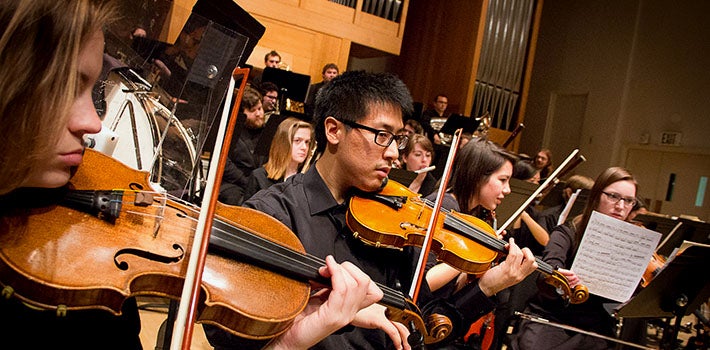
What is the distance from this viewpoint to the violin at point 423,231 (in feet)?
6.21

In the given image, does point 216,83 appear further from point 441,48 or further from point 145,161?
point 441,48

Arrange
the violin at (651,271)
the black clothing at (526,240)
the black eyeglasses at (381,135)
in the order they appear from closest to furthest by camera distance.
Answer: the black eyeglasses at (381,135)
the violin at (651,271)
the black clothing at (526,240)

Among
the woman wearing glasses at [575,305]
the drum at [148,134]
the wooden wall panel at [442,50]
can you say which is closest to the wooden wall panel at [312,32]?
the wooden wall panel at [442,50]

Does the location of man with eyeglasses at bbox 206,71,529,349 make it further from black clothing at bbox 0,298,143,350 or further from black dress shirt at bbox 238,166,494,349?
black clothing at bbox 0,298,143,350

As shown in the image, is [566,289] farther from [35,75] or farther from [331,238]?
[35,75]

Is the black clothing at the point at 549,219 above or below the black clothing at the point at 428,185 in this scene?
below

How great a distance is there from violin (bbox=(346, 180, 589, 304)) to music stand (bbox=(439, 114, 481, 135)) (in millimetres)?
3389

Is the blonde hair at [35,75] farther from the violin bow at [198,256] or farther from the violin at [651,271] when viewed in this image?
the violin at [651,271]

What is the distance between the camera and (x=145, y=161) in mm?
1478

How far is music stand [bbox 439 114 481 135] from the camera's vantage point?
600 centimetres

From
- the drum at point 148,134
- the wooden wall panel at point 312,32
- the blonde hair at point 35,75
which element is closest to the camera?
the blonde hair at point 35,75

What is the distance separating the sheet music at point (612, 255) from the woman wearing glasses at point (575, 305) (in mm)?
116

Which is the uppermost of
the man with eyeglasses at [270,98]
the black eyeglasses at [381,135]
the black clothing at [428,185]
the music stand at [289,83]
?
the music stand at [289,83]

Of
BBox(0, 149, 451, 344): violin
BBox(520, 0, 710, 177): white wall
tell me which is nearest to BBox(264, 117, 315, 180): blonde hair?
BBox(0, 149, 451, 344): violin
